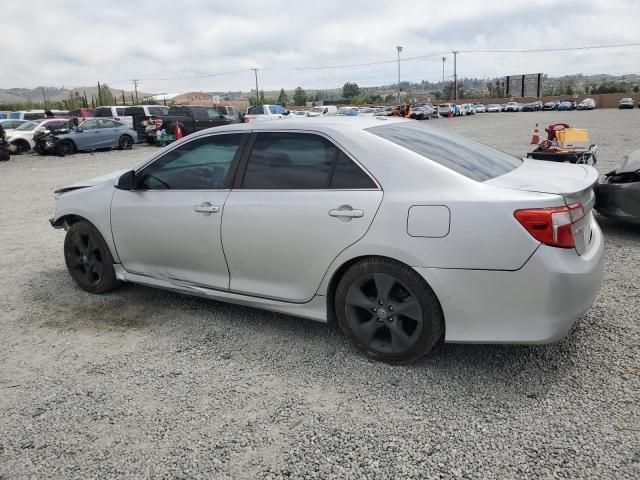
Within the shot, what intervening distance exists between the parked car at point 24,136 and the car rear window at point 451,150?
73.7ft

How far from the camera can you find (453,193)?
3.04 metres

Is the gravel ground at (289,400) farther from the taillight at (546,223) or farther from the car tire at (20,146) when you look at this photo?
the car tire at (20,146)

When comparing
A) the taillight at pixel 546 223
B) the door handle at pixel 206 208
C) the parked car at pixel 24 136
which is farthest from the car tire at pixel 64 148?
the taillight at pixel 546 223

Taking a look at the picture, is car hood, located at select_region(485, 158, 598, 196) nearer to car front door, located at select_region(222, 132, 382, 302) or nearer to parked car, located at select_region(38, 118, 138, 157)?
car front door, located at select_region(222, 132, 382, 302)

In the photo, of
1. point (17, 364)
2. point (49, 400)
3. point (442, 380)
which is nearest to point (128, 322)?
point (17, 364)

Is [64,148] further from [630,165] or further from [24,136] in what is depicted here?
[630,165]

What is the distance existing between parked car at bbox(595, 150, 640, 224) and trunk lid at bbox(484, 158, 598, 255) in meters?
2.70

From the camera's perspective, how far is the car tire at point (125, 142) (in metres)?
23.0

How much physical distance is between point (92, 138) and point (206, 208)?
20.4 m

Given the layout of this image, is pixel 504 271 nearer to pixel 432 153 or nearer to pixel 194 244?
pixel 432 153

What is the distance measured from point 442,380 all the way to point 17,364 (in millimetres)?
2864

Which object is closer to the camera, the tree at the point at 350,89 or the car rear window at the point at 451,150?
the car rear window at the point at 451,150

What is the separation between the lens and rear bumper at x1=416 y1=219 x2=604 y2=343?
2.87 metres

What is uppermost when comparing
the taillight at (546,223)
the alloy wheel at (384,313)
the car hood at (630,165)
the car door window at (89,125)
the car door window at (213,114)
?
the car door window at (213,114)
